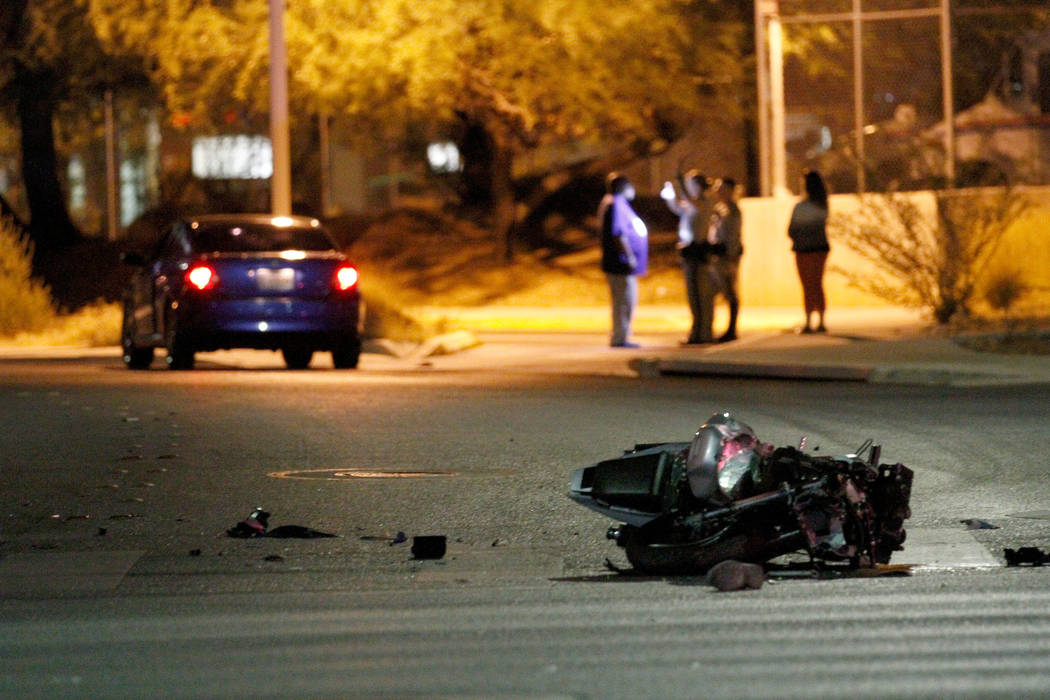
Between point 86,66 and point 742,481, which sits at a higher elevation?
point 86,66

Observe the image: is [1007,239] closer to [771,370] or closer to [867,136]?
[867,136]

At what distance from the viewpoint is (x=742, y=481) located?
331 inches

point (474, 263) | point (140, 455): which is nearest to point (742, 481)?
point (140, 455)

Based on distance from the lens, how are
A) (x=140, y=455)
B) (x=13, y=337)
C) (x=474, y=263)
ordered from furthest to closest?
(x=474, y=263)
(x=13, y=337)
(x=140, y=455)

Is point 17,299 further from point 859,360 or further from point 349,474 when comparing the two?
point 349,474

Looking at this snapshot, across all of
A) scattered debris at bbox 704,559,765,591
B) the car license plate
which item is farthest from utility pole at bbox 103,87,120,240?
scattered debris at bbox 704,559,765,591

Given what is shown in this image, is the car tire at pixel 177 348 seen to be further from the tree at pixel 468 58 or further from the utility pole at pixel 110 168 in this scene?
the utility pole at pixel 110 168

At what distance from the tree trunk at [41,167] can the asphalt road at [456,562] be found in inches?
823

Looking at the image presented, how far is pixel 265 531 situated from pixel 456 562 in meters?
1.21

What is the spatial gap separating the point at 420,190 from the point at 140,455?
49.6 meters

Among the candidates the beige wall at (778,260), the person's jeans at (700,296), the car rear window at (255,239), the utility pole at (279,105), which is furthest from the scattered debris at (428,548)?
the beige wall at (778,260)

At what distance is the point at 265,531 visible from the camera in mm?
9734

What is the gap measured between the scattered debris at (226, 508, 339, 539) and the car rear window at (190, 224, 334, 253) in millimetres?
10426

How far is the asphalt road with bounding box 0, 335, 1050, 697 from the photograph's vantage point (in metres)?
6.57
